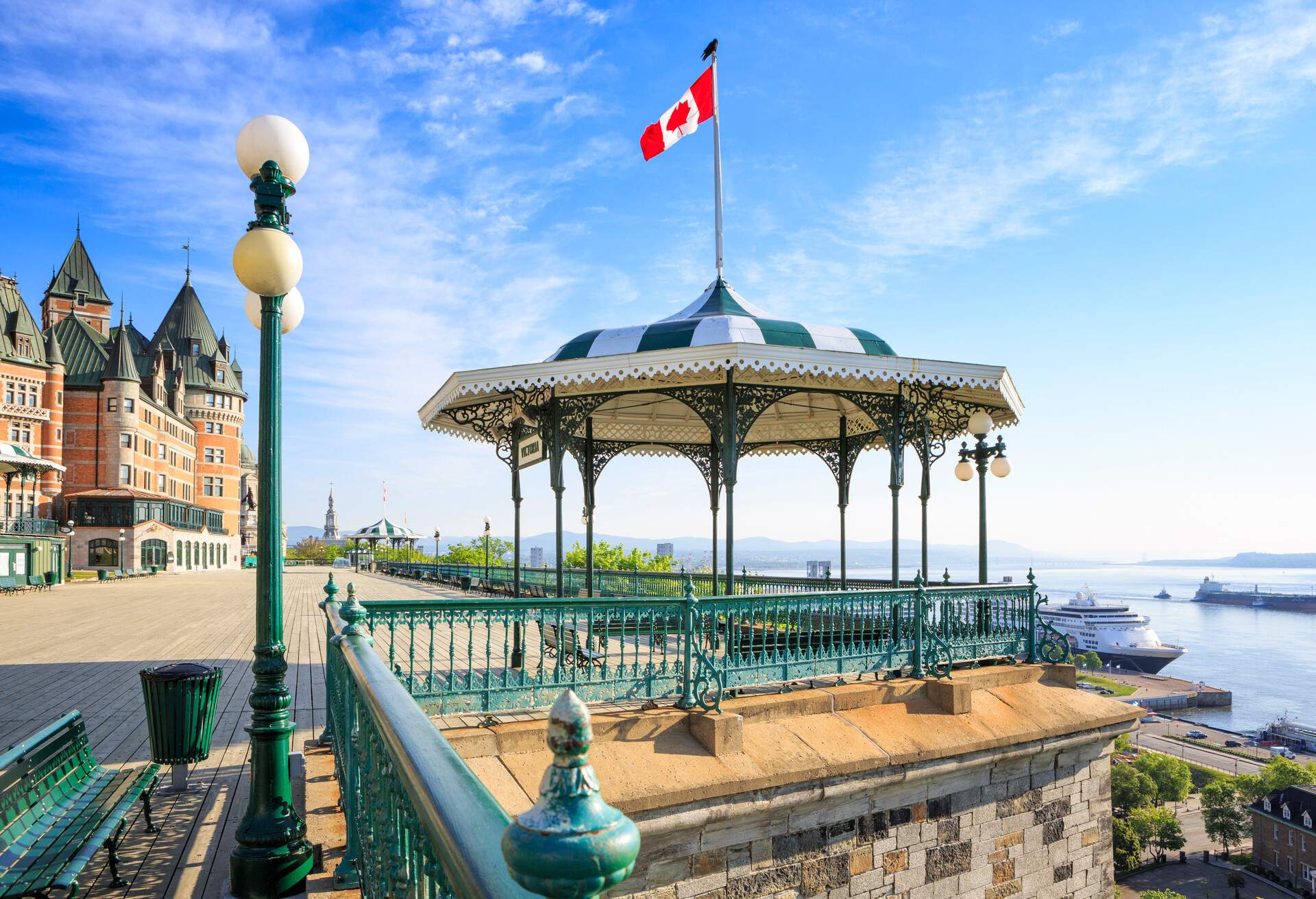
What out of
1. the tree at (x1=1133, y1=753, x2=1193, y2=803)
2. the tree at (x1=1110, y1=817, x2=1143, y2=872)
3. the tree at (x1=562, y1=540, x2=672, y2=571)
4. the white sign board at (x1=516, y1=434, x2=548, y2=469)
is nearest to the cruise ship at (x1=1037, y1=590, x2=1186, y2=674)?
the tree at (x1=1133, y1=753, x2=1193, y2=803)

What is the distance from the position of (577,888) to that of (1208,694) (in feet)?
422

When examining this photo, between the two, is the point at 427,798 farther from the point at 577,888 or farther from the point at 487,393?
the point at 487,393

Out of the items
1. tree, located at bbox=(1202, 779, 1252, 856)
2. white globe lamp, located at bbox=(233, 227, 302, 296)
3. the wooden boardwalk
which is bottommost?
tree, located at bbox=(1202, 779, 1252, 856)

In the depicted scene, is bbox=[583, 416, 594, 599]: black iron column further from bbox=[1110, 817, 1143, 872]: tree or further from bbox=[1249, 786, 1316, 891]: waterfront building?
bbox=[1249, 786, 1316, 891]: waterfront building

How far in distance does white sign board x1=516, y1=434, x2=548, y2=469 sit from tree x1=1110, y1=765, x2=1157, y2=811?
6851 centimetres

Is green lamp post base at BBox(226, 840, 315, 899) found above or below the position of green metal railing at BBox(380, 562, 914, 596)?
above

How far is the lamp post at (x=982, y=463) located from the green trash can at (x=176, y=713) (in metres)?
10.4

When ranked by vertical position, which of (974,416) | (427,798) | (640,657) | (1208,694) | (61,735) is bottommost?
(1208,694)

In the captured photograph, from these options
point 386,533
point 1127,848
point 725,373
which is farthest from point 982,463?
point 1127,848

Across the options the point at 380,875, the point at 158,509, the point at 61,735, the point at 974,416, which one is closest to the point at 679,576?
the point at 974,416

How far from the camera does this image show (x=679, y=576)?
17.8 m

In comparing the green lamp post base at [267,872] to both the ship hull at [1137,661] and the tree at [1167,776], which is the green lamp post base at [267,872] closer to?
the tree at [1167,776]

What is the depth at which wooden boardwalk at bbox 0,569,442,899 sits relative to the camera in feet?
16.9

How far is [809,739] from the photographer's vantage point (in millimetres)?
7871
